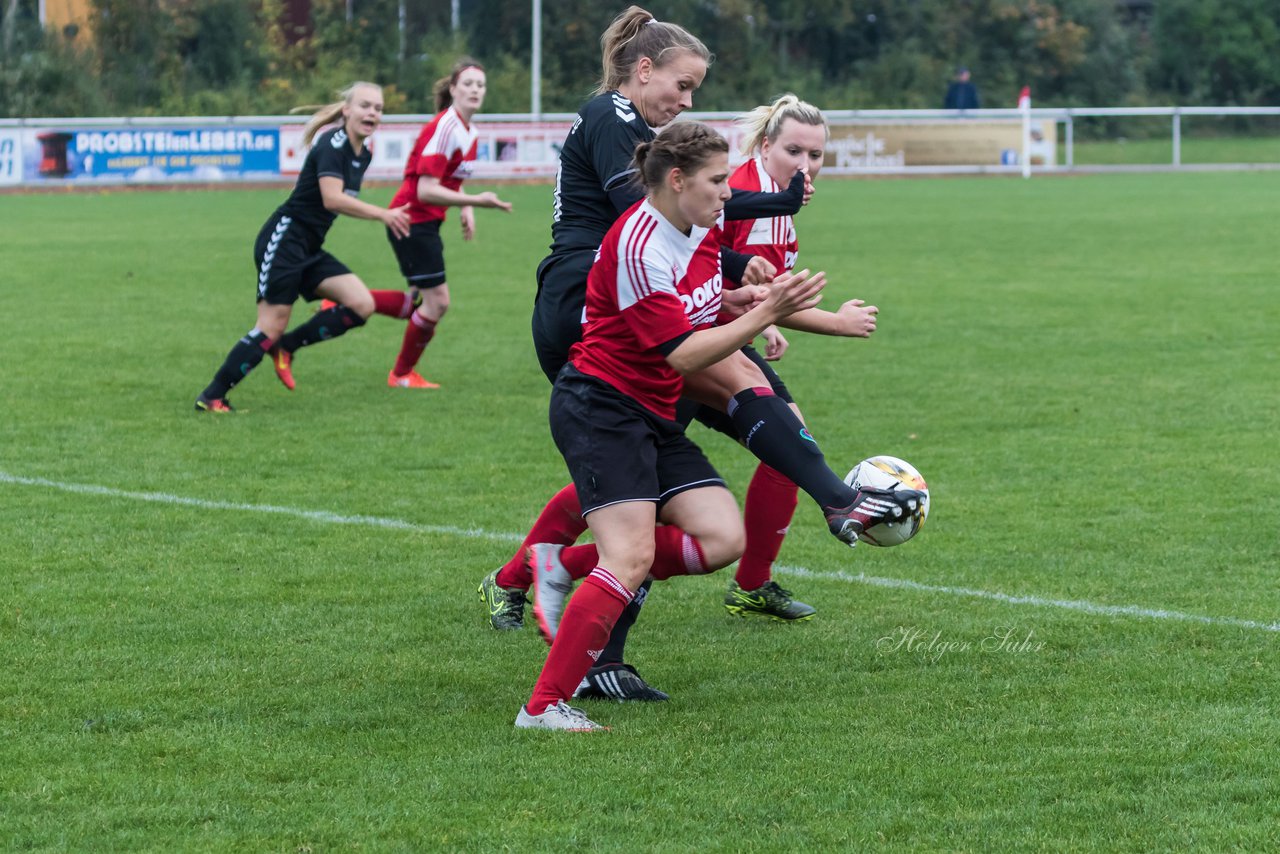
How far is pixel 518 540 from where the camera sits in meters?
6.73

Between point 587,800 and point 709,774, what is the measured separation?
1.12 ft

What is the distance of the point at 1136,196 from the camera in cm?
2803

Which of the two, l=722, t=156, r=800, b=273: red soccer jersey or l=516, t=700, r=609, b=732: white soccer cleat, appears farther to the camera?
l=722, t=156, r=800, b=273: red soccer jersey

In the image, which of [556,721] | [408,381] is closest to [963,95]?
[408,381]

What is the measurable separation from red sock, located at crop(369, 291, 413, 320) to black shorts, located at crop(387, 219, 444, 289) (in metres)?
0.13

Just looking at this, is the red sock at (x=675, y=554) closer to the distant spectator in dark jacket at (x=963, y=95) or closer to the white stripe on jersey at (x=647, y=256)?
the white stripe on jersey at (x=647, y=256)

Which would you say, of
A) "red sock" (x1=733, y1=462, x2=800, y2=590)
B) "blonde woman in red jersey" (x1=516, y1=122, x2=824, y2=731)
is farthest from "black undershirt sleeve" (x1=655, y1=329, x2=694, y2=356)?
"red sock" (x1=733, y1=462, x2=800, y2=590)

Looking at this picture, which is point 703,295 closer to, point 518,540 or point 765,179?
point 765,179

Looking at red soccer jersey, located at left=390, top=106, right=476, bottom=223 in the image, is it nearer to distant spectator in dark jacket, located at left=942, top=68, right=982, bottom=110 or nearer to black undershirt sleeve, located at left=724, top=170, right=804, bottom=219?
black undershirt sleeve, located at left=724, top=170, right=804, bottom=219

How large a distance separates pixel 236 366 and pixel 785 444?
5.60 meters

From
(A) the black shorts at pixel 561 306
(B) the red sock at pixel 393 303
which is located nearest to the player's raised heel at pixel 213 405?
(B) the red sock at pixel 393 303

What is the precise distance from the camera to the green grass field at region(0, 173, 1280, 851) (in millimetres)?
3805

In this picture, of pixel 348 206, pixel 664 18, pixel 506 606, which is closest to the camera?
pixel 506 606

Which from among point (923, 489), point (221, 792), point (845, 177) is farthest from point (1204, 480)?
point (845, 177)
